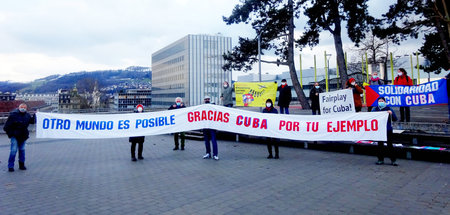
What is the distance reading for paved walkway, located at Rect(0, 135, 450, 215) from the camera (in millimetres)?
4980

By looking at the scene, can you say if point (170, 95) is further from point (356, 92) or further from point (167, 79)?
point (356, 92)

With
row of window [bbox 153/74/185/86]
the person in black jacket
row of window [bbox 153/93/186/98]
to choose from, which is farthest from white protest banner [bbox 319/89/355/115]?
row of window [bbox 153/74/185/86]

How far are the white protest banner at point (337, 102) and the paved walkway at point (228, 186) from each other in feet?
5.76

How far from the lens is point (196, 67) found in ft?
374

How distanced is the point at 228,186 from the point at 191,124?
13.8 feet

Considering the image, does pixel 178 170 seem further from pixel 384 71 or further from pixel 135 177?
pixel 384 71

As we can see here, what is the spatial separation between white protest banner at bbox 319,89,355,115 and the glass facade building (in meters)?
98.3

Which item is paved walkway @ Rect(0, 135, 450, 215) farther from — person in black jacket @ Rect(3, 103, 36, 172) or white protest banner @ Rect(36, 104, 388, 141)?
white protest banner @ Rect(36, 104, 388, 141)

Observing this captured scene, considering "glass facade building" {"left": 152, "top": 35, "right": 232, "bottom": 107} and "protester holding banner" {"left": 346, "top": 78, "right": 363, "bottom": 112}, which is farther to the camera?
"glass facade building" {"left": 152, "top": 35, "right": 232, "bottom": 107}

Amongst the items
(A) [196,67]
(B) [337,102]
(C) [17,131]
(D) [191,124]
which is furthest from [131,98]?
(B) [337,102]

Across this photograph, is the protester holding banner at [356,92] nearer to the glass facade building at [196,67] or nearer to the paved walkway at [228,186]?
Answer: the paved walkway at [228,186]

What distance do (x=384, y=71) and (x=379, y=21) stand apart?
16.4 metres

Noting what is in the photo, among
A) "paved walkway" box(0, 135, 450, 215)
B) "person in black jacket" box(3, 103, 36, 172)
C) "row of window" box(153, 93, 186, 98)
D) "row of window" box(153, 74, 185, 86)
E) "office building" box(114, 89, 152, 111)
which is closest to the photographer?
"paved walkway" box(0, 135, 450, 215)

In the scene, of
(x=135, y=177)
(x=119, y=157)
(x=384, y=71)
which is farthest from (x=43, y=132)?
(x=384, y=71)
